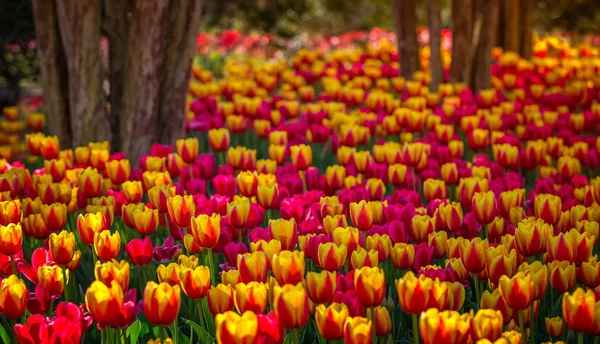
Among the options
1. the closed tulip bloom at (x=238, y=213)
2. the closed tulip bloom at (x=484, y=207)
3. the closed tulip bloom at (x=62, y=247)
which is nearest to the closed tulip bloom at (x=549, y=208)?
the closed tulip bloom at (x=484, y=207)

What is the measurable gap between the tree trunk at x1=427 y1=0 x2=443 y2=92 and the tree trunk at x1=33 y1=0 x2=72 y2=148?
118 inches

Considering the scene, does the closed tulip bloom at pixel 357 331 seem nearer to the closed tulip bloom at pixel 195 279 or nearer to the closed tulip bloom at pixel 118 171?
the closed tulip bloom at pixel 195 279

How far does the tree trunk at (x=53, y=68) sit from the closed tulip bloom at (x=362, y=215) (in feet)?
Result: 9.57

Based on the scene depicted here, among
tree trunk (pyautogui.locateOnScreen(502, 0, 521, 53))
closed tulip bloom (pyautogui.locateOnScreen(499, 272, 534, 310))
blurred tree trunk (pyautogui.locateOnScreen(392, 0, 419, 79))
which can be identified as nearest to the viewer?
closed tulip bloom (pyautogui.locateOnScreen(499, 272, 534, 310))

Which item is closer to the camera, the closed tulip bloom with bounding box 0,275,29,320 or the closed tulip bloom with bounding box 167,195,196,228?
the closed tulip bloom with bounding box 0,275,29,320

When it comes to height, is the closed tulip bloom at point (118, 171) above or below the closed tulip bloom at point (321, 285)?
above

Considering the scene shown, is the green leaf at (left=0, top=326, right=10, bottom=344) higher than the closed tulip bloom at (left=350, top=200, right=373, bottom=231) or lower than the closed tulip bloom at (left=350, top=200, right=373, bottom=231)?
lower

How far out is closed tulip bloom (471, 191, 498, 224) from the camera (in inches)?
125

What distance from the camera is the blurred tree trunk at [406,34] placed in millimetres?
7660

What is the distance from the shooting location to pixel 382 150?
4340 millimetres

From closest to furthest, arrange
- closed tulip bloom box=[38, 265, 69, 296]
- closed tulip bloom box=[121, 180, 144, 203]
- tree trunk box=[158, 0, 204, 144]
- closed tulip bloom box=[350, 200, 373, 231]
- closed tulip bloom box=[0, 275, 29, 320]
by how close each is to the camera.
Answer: closed tulip bloom box=[0, 275, 29, 320] < closed tulip bloom box=[38, 265, 69, 296] < closed tulip bloom box=[350, 200, 373, 231] < closed tulip bloom box=[121, 180, 144, 203] < tree trunk box=[158, 0, 204, 144]

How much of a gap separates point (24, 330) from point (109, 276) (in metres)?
0.30

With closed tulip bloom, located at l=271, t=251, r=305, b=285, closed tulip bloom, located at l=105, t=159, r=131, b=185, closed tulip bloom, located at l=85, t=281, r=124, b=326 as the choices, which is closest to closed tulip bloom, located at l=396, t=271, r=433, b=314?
closed tulip bloom, located at l=271, t=251, r=305, b=285

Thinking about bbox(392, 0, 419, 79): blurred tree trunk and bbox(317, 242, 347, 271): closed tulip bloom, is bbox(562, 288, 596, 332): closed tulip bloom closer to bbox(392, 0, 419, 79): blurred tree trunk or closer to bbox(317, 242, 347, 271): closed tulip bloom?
bbox(317, 242, 347, 271): closed tulip bloom
